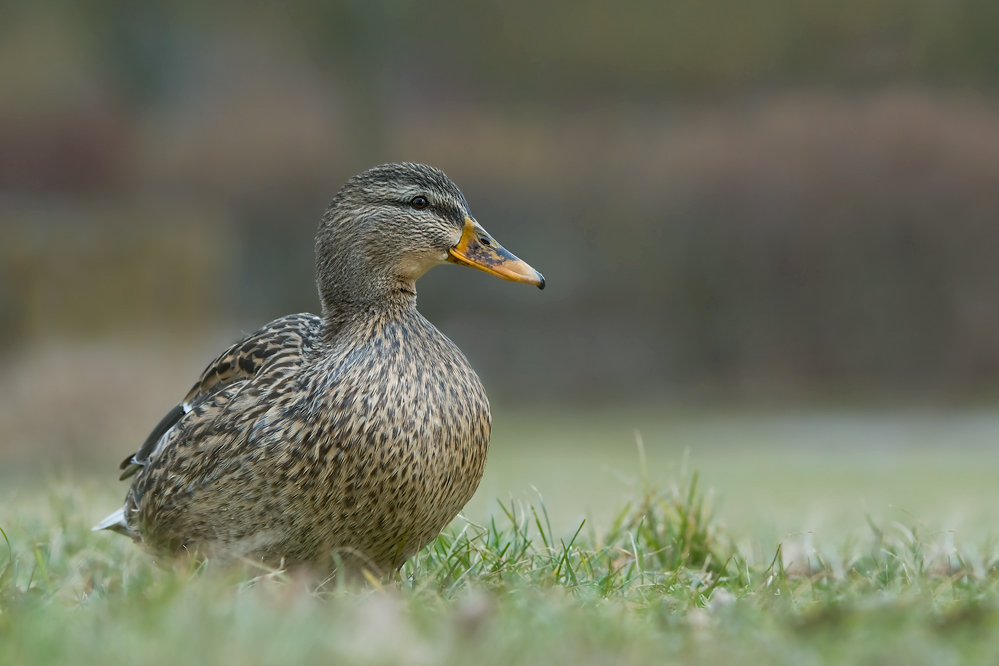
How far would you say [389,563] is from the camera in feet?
7.07

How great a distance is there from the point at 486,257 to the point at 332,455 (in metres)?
0.57

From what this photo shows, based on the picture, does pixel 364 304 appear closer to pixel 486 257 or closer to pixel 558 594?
pixel 486 257

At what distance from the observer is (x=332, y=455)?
2029 millimetres

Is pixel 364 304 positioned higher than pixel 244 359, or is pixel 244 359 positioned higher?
pixel 364 304

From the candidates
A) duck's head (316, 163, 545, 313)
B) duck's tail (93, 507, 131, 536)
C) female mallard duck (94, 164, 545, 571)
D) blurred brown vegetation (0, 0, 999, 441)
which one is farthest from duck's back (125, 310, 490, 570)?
blurred brown vegetation (0, 0, 999, 441)

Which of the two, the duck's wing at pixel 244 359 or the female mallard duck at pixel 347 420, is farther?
the duck's wing at pixel 244 359

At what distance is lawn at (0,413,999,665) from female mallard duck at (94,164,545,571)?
0.34 feet

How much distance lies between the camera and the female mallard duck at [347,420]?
80.3 inches

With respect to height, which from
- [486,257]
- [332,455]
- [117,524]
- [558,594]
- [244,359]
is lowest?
[117,524]

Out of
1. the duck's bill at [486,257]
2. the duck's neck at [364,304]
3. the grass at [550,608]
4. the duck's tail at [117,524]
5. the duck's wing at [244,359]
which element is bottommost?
the duck's tail at [117,524]

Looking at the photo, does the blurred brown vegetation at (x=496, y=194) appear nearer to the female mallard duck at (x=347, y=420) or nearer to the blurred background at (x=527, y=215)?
the blurred background at (x=527, y=215)

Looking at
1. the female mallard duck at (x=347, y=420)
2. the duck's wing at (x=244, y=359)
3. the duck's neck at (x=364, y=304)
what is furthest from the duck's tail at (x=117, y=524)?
the duck's neck at (x=364, y=304)

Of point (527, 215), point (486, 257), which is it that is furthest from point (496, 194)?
point (486, 257)

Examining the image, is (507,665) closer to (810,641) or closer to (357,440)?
(810,641)
